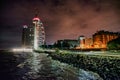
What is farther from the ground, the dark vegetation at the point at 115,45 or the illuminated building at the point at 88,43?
the illuminated building at the point at 88,43

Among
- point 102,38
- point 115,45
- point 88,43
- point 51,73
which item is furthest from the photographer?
point 88,43

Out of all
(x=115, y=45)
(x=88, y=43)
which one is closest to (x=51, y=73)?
(x=115, y=45)

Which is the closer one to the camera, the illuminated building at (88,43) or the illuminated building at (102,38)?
the illuminated building at (102,38)

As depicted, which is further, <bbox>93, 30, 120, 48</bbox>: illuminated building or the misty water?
<bbox>93, 30, 120, 48</bbox>: illuminated building

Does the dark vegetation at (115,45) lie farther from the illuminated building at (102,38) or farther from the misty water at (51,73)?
the illuminated building at (102,38)

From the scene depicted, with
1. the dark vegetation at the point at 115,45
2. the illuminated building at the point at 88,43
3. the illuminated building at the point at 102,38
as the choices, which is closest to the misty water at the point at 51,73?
the dark vegetation at the point at 115,45

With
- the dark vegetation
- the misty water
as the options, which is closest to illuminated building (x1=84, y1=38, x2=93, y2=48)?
the dark vegetation

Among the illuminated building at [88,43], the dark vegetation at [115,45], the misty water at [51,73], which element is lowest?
the misty water at [51,73]

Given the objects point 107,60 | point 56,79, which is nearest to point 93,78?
point 56,79

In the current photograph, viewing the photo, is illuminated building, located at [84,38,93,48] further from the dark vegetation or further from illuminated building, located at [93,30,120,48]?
the dark vegetation

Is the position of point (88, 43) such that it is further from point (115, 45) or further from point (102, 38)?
point (115, 45)

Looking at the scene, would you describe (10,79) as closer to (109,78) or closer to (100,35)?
(109,78)

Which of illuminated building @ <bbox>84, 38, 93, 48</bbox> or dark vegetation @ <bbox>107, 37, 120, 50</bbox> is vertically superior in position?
illuminated building @ <bbox>84, 38, 93, 48</bbox>

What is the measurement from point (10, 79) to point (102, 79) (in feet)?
58.4
